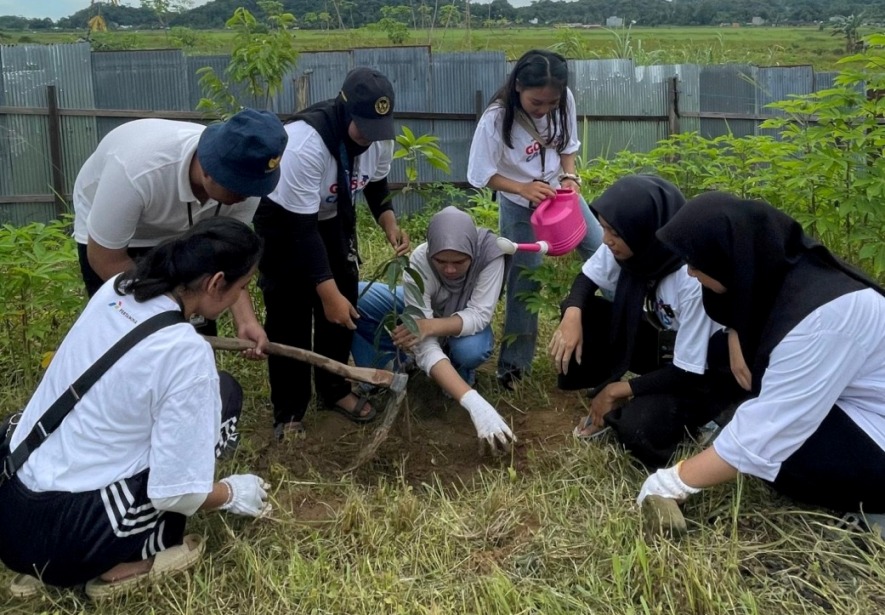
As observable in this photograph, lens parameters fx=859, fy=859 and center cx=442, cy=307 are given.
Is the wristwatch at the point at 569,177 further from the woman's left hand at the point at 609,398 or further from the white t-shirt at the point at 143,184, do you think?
the white t-shirt at the point at 143,184

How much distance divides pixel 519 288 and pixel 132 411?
208 cm

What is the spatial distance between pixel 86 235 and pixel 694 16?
54844mm

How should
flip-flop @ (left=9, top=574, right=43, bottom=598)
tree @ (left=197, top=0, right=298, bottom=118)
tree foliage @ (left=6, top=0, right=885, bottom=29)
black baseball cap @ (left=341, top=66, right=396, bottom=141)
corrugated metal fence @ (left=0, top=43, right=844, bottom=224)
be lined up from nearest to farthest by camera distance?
flip-flop @ (left=9, top=574, right=43, bottom=598) < black baseball cap @ (left=341, top=66, right=396, bottom=141) < tree @ (left=197, top=0, right=298, bottom=118) < corrugated metal fence @ (left=0, top=43, right=844, bottom=224) < tree foliage @ (left=6, top=0, right=885, bottom=29)

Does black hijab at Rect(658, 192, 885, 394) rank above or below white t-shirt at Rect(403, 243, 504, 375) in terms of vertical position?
above

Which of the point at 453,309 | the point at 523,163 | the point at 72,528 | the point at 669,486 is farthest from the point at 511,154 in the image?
the point at 72,528

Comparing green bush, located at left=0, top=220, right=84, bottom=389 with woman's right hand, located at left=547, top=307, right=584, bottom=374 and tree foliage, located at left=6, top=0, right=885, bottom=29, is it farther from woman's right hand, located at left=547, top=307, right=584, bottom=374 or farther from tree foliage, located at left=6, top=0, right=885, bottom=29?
tree foliage, located at left=6, top=0, right=885, bottom=29

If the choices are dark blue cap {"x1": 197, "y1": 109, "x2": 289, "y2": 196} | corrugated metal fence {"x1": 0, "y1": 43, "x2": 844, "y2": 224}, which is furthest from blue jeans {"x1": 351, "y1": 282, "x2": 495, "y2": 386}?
corrugated metal fence {"x1": 0, "y1": 43, "x2": 844, "y2": 224}

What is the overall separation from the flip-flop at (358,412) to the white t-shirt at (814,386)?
63.7 inches

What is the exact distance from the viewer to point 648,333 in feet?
10.9

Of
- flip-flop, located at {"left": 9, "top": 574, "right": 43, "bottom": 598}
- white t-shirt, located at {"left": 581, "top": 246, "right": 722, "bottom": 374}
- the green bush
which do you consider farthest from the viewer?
the green bush

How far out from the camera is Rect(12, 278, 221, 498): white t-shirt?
6.95 ft

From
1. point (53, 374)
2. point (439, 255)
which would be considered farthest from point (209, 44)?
point (53, 374)

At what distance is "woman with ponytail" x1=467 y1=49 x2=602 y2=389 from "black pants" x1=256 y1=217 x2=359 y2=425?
73 cm

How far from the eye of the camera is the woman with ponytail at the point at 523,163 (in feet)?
11.7
